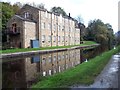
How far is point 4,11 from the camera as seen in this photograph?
51594mm

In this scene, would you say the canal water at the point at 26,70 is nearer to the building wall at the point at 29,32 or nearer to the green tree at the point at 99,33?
the building wall at the point at 29,32

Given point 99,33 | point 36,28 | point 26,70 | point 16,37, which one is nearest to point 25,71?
point 26,70

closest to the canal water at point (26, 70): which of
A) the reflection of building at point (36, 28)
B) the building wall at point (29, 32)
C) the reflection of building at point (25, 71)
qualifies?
the reflection of building at point (25, 71)

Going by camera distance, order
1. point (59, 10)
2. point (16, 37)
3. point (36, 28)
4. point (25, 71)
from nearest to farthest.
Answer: point (25, 71) → point (16, 37) → point (36, 28) → point (59, 10)

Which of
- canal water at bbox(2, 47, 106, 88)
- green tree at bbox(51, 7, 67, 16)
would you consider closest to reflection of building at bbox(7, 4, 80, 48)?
canal water at bbox(2, 47, 106, 88)

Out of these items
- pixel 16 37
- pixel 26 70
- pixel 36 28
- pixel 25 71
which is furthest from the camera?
pixel 36 28

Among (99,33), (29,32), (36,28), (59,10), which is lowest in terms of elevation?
(29,32)

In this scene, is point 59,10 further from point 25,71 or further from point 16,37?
point 25,71

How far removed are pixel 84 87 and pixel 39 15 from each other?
39291 millimetres

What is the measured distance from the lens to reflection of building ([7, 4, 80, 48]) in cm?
4325

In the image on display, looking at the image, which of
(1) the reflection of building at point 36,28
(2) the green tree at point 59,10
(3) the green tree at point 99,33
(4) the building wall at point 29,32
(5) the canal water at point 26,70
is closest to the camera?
(5) the canal water at point 26,70

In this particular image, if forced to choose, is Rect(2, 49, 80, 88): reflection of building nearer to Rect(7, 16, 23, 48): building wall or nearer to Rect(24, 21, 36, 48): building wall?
Rect(24, 21, 36, 48): building wall

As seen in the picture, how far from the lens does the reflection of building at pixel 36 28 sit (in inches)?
1703

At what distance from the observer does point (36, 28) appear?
47.2 meters
